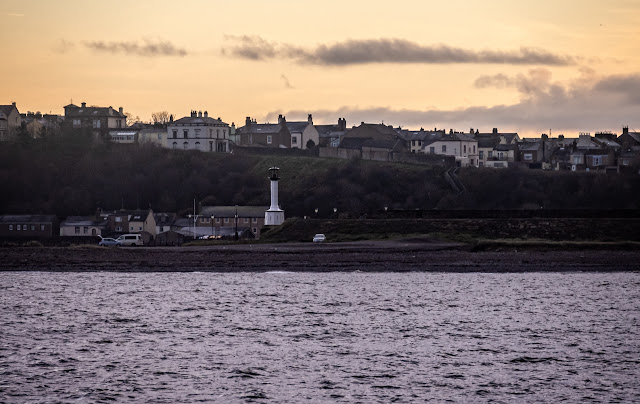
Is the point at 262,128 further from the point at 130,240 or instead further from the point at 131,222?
the point at 130,240

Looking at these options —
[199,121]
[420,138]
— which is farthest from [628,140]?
[199,121]

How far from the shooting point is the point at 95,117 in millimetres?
150500

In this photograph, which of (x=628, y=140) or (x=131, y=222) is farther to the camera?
(x=628, y=140)

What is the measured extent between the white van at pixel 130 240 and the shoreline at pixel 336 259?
744 inches

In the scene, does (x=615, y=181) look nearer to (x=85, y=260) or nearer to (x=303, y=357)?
(x=85, y=260)

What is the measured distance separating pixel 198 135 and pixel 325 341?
4137 inches

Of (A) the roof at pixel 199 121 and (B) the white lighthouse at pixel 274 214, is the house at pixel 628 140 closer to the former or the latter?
(A) the roof at pixel 199 121

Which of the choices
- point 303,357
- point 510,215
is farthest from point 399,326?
point 510,215

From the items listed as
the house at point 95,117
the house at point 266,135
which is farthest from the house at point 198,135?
the house at point 95,117

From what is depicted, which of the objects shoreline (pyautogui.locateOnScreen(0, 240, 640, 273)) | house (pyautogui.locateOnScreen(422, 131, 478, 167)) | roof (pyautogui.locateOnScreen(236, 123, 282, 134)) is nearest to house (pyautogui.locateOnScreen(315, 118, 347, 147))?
roof (pyautogui.locateOnScreen(236, 123, 282, 134))

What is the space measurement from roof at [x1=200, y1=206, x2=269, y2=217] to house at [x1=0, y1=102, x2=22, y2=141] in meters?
47.0

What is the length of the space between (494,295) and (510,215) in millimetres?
29937

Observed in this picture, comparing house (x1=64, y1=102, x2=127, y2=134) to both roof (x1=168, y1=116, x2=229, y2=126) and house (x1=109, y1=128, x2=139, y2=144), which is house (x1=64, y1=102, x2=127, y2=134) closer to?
house (x1=109, y1=128, x2=139, y2=144)

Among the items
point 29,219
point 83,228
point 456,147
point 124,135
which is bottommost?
point 83,228
